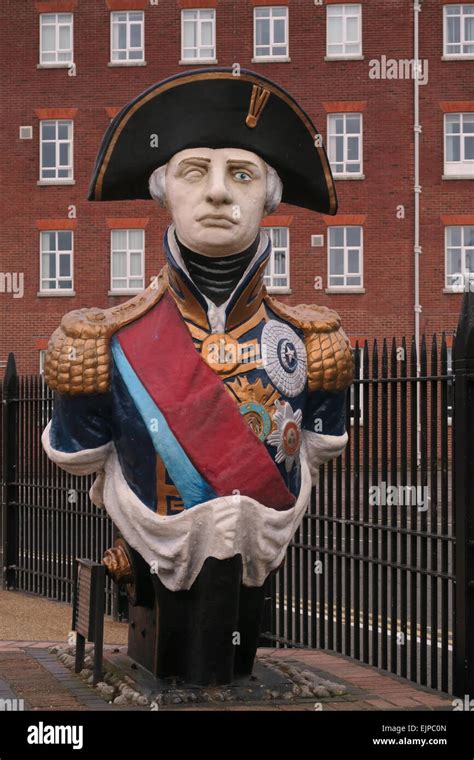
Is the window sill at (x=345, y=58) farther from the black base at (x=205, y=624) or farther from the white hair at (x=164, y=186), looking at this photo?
the black base at (x=205, y=624)

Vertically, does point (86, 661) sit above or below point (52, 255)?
below

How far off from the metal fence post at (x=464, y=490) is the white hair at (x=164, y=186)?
118cm

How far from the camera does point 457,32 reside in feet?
87.6

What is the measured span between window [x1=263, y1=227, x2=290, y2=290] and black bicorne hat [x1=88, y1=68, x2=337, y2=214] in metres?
21.2

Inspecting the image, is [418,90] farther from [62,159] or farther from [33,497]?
[33,497]

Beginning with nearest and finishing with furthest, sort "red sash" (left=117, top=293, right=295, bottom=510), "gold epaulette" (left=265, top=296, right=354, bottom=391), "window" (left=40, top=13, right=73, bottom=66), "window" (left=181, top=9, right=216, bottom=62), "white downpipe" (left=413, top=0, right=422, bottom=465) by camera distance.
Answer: "red sash" (left=117, top=293, right=295, bottom=510) → "gold epaulette" (left=265, top=296, right=354, bottom=391) → "white downpipe" (left=413, top=0, right=422, bottom=465) → "window" (left=181, top=9, right=216, bottom=62) → "window" (left=40, top=13, right=73, bottom=66)

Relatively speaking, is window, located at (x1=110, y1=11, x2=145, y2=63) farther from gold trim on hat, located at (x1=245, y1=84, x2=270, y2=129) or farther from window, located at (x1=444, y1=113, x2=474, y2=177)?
gold trim on hat, located at (x1=245, y1=84, x2=270, y2=129)

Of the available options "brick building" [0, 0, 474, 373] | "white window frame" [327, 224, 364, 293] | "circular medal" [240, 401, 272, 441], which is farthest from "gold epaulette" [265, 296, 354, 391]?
"white window frame" [327, 224, 364, 293]

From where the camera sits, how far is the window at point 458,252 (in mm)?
26500

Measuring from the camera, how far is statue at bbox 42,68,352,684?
5.16 m

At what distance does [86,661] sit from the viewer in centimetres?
614
